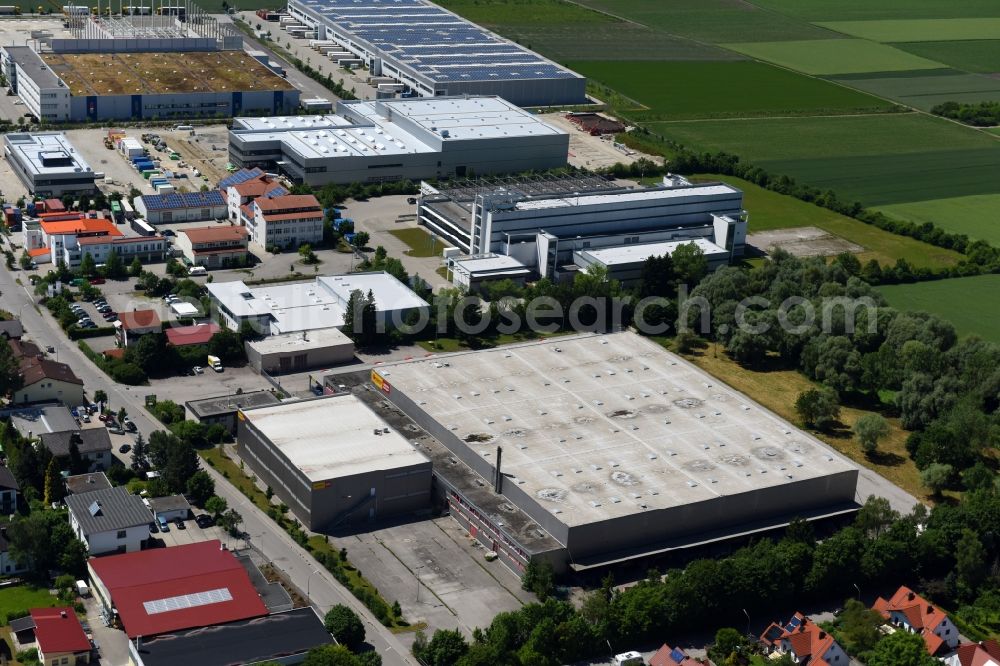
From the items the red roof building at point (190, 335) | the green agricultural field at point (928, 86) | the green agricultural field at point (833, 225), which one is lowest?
the red roof building at point (190, 335)

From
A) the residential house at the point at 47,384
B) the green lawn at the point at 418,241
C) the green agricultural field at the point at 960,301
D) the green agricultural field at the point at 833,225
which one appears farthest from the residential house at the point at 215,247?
the green agricultural field at the point at 960,301

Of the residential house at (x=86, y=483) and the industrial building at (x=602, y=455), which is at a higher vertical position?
the industrial building at (x=602, y=455)

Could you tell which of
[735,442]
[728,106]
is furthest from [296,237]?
[728,106]

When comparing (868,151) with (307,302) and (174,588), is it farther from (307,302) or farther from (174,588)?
(174,588)

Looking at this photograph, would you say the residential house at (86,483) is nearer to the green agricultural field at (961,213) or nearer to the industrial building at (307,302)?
the industrial building at (307,302)

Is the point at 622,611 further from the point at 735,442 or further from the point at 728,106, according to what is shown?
the point at 728,106

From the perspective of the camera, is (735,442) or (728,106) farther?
(728,106)

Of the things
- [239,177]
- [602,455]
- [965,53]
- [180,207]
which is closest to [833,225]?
[239,177]

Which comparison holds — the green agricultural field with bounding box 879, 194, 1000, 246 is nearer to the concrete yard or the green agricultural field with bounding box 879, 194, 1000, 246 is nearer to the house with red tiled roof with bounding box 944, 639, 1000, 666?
the concrete yard
